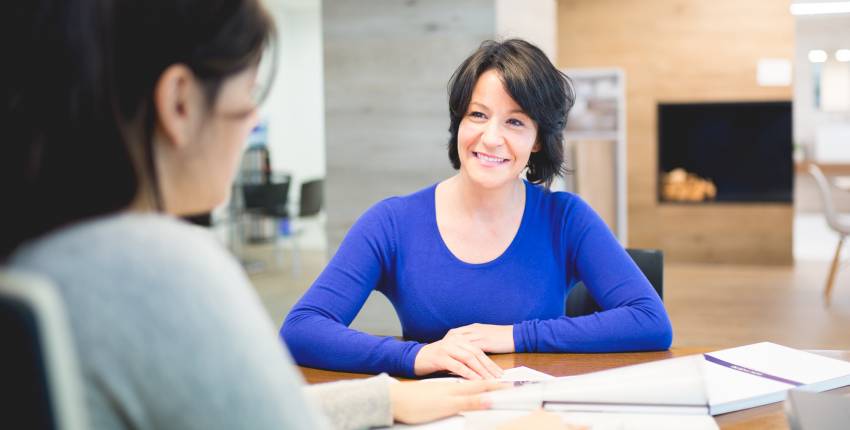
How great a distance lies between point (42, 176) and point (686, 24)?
7781mm

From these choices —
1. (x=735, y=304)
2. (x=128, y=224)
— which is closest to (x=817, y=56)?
(x=735, y=304)

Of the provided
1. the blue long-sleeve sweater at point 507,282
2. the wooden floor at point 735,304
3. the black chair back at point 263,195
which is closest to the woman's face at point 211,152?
the blue long-sleeve sweater at point 507,282

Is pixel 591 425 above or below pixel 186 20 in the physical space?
below

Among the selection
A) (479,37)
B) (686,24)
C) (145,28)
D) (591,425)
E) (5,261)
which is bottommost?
(591,425)

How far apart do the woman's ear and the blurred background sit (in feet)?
8.45

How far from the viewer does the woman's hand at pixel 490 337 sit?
62.5 inches

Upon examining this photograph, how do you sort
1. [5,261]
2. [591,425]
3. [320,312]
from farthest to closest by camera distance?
1. [320,312]
2. [591,425]
3. [5,261]

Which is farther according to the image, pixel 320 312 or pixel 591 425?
pixel 320 312

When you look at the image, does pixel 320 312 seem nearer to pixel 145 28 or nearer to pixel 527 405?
pixel 527 405

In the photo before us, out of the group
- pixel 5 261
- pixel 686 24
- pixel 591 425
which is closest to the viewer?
pixel 5 261

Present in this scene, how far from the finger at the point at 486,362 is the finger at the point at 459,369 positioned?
26 millimetres

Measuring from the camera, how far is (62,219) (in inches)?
23.2

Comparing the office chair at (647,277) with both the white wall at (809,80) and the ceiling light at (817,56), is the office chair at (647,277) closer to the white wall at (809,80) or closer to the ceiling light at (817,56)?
the white wall at (809,80)

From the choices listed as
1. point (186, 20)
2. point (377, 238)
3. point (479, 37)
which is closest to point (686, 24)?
point (479, 37)
